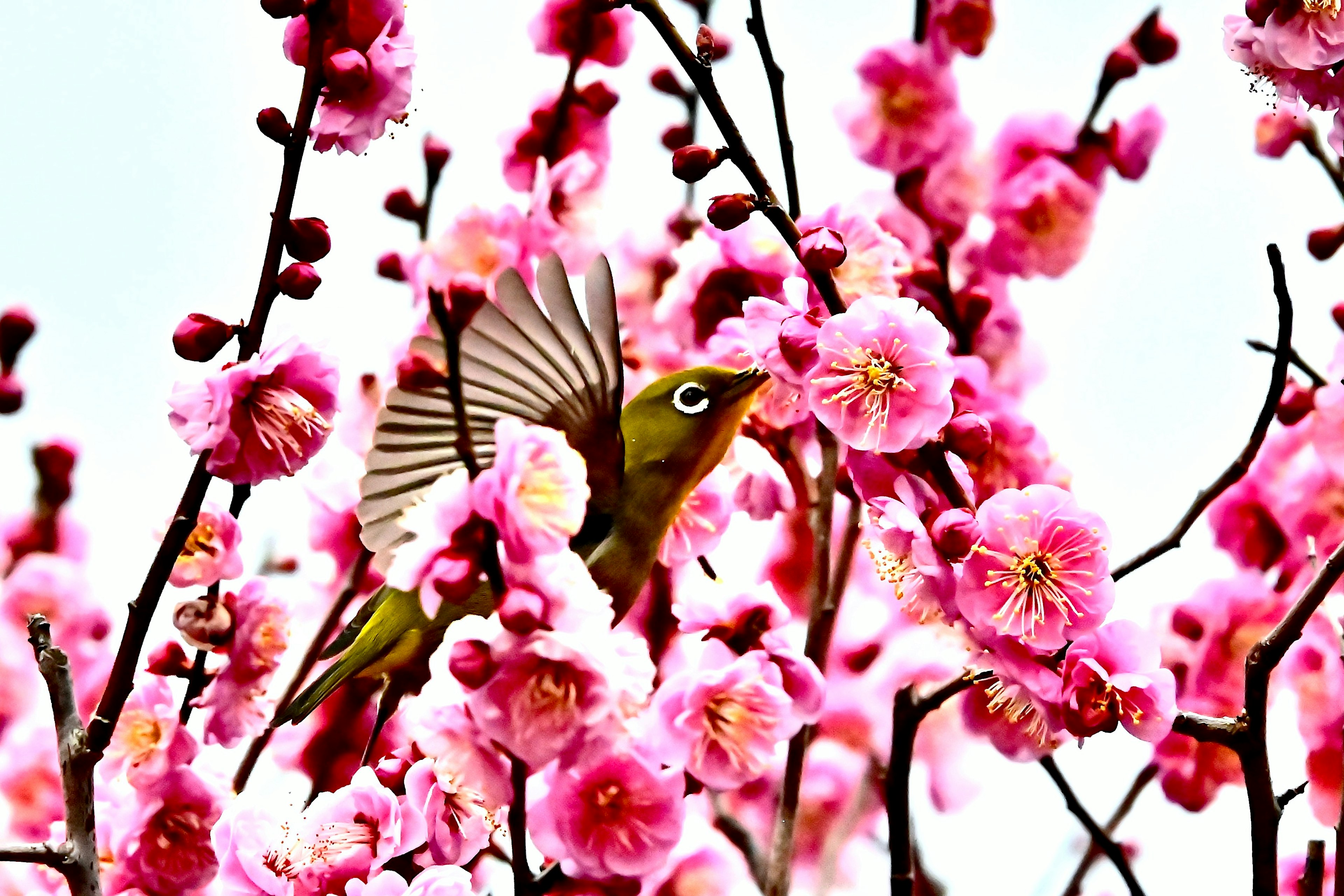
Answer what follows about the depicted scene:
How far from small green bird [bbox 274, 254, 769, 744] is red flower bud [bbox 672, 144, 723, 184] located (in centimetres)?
10

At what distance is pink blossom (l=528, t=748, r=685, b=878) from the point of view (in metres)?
0.77

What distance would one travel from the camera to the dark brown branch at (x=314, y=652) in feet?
3.72

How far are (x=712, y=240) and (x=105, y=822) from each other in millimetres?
828

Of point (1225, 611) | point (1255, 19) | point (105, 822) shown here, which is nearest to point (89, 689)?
point (105, 822)

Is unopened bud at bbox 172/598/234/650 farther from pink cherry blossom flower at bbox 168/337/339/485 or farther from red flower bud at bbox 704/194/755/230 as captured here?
red flower bud at bbox 704/194/755/230

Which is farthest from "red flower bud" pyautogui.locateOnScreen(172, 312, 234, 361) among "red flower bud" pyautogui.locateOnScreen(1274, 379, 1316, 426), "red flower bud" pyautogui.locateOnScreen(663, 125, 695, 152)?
"red flower bud" pyautogui.locateOnScreen(1274, 379, 1316, 426)

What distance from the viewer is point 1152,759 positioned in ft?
4.25

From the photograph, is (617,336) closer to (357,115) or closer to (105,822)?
(357,115)

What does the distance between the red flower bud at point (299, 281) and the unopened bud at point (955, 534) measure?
44 cm

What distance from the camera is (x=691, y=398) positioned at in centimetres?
101

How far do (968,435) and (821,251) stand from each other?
161 mm

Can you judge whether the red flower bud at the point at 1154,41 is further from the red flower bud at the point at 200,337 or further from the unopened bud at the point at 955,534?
the red flower bud at the point at 200,337

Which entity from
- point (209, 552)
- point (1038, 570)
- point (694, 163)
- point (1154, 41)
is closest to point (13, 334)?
point (209, 552)

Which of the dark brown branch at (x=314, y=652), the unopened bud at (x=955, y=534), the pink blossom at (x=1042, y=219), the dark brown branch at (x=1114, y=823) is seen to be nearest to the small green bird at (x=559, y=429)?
the dark brown branch at (x=314, y=652)
